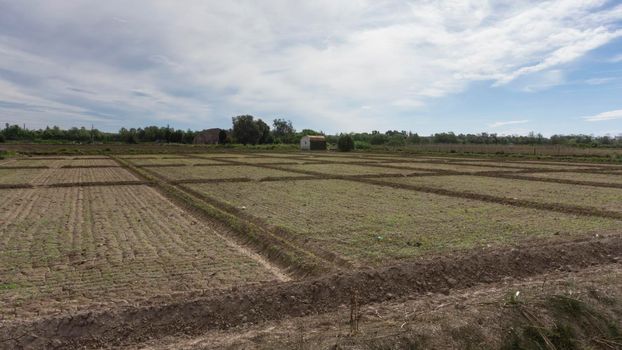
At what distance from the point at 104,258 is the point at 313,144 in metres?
81.6

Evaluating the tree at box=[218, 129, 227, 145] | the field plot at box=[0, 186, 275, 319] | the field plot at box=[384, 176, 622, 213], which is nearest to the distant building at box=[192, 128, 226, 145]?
the tree at box=[218, 129, 227, 145]

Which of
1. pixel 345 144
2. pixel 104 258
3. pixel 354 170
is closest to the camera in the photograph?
pixel 104 258

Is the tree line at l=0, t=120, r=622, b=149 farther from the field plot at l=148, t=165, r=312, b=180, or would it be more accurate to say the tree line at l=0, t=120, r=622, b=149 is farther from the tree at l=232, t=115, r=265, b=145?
the field plot at l=148, t=165, r=312, b=180

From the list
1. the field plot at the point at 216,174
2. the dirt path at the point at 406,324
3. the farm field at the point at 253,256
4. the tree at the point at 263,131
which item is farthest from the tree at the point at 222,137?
the dirt path at the point at 406,324

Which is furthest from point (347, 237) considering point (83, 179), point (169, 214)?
point (83, 179)

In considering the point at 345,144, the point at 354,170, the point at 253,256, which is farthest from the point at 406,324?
the point at 345,144

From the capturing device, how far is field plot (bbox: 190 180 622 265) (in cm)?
840

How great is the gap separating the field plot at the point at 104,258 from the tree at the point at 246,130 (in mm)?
94759

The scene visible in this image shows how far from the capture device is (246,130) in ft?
350

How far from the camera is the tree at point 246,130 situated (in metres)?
107

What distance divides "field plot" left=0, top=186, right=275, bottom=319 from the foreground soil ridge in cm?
58

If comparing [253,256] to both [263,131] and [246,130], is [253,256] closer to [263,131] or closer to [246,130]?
[246,130]

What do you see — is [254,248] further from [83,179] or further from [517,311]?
[83,179]

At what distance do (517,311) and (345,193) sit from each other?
12492 millimetres
